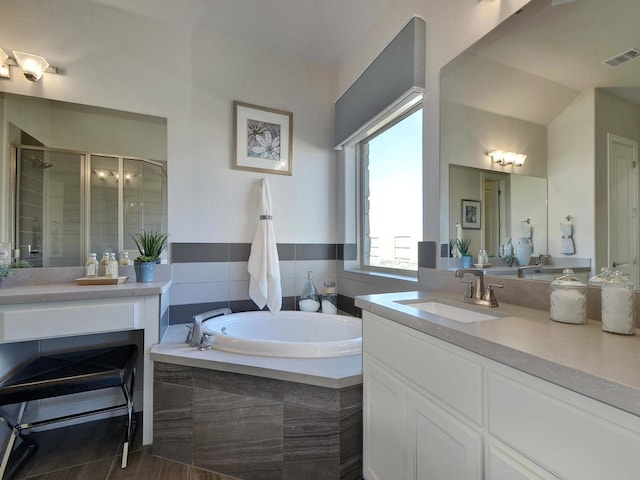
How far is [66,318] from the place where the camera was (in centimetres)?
148

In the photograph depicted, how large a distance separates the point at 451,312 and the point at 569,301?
444mm

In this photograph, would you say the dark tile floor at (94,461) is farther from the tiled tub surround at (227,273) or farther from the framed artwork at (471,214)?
the framed artwork at (471,214)

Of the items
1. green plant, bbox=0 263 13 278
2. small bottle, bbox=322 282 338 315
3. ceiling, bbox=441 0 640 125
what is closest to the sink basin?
ceiling, bbox=441 0 640 125

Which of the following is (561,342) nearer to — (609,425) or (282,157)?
(609,425)

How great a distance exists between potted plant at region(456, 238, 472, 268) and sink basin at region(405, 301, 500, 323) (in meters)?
0.30

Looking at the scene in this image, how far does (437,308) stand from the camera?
4.29 ft

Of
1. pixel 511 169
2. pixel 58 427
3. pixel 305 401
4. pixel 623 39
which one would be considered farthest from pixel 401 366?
pixel 58 427

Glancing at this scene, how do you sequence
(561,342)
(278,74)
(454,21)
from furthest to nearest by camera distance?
(278,74) < (454,21) < (561,342)

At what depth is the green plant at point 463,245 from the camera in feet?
4.85

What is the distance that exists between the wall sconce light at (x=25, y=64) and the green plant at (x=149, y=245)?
111 centimetres

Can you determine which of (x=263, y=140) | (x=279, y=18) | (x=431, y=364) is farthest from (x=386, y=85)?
(x=431, y=364)

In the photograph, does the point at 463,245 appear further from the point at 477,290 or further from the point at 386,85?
the point at 386,85

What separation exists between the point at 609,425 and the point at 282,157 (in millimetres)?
2374

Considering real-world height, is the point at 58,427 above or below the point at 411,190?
below
